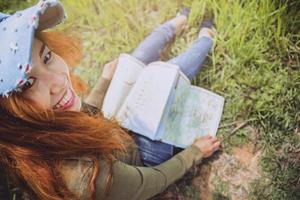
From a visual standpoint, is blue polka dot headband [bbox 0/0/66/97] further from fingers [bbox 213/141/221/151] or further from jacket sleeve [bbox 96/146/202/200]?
fingers [bbox 213/141/221/151]

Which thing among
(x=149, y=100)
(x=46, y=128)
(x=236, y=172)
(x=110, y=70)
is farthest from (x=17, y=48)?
(x=236, y=172)

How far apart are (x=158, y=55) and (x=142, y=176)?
0.78 m

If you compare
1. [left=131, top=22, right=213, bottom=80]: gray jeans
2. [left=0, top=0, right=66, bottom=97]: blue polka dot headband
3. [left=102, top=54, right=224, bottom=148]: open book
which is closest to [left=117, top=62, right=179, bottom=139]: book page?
[left=102, top=54, right=224, bottom=148]: open book

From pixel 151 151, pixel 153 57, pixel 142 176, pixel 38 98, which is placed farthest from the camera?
pixel 153 57

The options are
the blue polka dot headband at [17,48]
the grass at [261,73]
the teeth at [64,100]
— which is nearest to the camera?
the blue polka dot headband at [17,48]

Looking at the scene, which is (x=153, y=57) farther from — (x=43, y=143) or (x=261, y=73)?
(x=43, y=143)

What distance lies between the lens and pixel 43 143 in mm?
1425

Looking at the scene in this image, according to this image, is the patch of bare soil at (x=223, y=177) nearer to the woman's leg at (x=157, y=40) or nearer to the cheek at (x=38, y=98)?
the woman's leg at (x=157, y=40)

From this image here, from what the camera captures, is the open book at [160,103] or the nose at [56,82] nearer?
the nose at [56,82]

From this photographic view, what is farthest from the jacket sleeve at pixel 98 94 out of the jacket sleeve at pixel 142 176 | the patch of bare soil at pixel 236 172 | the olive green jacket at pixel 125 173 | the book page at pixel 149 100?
the patch of bare soil at pixel 236 172

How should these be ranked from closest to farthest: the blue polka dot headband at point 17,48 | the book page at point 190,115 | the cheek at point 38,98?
the blue polka dot headband at point 17,48 < the cheek at point 38,98 < the book page at point 190,115

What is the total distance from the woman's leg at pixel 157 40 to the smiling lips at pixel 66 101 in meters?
0.69

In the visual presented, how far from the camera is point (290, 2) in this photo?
2.02 meters

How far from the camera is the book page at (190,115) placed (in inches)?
79.9
